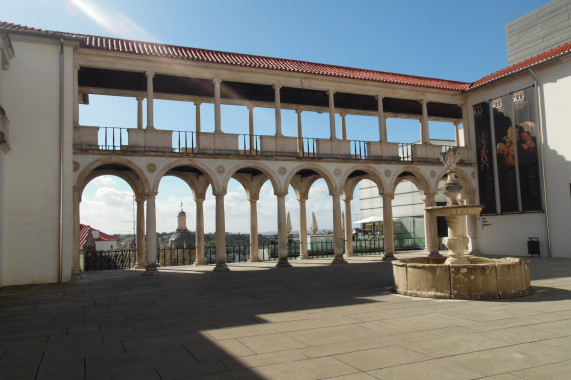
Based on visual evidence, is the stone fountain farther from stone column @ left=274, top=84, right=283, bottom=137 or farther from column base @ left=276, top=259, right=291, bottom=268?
stone column @ left=274, top=84, right=283, bottom=137

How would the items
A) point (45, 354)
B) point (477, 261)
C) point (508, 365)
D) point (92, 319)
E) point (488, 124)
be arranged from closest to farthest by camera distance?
point (508, 365) < point (45, 354) < point (92, 319) < point (477, 261) < point (488, 124)

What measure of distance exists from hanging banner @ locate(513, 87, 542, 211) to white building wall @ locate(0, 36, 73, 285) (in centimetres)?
1913

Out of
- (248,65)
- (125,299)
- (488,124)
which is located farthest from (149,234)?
(488,124)

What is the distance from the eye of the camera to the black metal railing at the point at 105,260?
20.4 m

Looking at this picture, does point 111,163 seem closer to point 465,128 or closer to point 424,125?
point 424,125

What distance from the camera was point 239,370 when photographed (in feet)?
15.9

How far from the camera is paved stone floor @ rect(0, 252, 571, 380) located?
4832 millimetres

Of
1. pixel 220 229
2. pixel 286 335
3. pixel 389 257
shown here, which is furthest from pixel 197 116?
pixel 286 335

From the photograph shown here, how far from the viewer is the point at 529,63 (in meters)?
20.4

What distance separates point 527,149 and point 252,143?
41.5 feet

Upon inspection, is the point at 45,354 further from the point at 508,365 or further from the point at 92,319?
the point at 508,365

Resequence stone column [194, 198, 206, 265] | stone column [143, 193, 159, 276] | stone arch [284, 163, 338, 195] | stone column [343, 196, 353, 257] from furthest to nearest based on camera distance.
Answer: stone column [343, 196, 353, 257] < stone column [194, 198, 206, 265] < stone arch [284, 163, 338, 195] < stone column [143, 193, 159, 276]

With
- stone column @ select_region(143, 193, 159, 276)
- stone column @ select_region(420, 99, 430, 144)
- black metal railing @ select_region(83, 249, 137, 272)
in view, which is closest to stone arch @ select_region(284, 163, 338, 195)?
stone column @ select_region(420, 99, 430, 144)

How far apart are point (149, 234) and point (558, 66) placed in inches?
724
